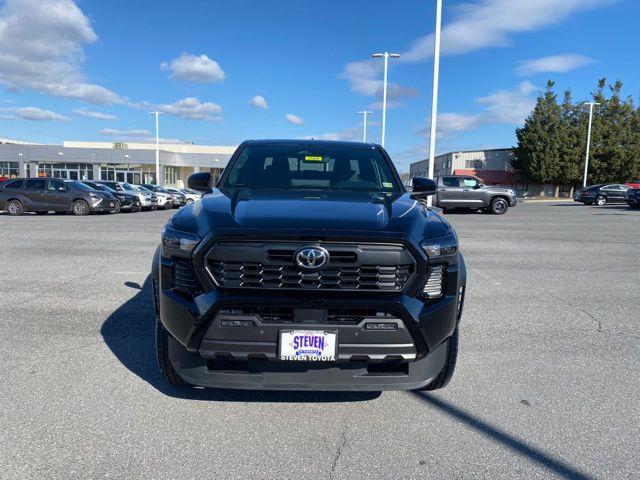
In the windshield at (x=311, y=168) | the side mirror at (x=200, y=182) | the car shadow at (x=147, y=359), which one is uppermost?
the windshield at (x=311, y=168)

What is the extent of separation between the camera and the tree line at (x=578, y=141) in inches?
2087

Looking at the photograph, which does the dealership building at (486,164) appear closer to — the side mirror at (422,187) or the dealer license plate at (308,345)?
the side mirror at (422,187)

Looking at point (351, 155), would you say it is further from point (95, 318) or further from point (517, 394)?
point (95, 318)

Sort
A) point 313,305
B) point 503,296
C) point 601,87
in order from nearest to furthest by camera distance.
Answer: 1. point 313,305
2. point 503,296
3. point 601,87

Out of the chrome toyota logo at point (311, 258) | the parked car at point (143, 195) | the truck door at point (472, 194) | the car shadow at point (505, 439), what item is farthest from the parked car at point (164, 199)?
the chrome toyota logo at point (311, 258)

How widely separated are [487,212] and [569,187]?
133 ft

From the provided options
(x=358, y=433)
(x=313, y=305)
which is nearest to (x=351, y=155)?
(x=313, y=305)

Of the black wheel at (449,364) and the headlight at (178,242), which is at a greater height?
the headlight at (178,242)

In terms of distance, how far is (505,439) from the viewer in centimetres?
285

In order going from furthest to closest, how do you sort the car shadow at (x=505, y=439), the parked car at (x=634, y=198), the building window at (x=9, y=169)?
the building window at (x=9, y=169), the parked car at (x=634, y=198), the car shadow at (x=505, y=439)

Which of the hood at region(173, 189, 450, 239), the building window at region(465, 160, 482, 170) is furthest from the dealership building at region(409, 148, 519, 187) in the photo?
the hood at region(173, 189, 450, 239)

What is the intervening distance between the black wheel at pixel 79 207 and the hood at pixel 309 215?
18.9 m

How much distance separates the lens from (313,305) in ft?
8.75

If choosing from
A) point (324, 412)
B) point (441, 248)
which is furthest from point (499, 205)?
point (324, 412)
